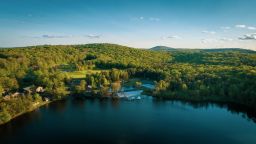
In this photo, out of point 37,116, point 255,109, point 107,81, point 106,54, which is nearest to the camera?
point 37,116

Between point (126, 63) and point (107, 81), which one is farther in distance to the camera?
point (126, 63)

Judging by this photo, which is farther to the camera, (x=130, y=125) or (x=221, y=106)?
(x=221, y=106)

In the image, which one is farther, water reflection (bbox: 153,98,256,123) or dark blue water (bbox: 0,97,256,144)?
water reflection (bbox: 153,98,256,123)

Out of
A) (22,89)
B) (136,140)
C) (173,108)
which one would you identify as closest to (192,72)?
(173,108)

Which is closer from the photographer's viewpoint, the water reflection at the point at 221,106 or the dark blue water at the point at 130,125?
the dark blue water at the point at 130,125

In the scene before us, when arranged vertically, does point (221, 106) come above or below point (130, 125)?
above

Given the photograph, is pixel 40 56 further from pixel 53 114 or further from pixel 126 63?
pixel 53 114

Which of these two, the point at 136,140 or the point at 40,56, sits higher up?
the point at 40,56

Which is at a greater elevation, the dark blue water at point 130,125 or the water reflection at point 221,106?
the water reflection at point 221,106
